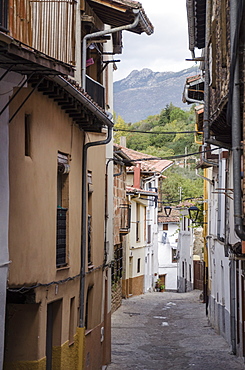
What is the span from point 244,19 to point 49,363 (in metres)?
6.83

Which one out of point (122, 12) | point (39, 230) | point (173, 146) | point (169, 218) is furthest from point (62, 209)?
point (173, 146)

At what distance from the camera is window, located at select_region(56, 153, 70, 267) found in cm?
1270

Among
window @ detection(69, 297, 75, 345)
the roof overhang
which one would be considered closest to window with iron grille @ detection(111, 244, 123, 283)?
the roof overhang

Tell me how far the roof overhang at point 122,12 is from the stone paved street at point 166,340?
8703mm

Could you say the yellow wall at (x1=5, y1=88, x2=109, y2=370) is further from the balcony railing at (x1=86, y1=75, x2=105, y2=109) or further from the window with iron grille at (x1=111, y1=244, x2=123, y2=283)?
the window with iron grille at (x1=111, y1=244, x2=123, y2=283)

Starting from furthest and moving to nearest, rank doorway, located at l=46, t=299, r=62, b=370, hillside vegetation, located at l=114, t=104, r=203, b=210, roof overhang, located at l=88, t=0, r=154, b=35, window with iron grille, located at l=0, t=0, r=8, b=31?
hillside vegetation, located at l=114, t=104, r=203, b=210
roof overhang, located at l=88, t=0, r=154, b=35
doorway, located at l=46, t=299, r=62, b=370
window with iron grille, located at l=0, t=0, r=8, b=31

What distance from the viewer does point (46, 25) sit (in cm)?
940

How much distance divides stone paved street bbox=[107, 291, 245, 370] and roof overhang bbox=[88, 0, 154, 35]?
8.70 meters

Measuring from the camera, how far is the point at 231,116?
1144cm

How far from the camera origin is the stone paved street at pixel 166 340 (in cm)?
1850

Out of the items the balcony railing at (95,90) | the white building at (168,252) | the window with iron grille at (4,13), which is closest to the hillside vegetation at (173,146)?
the white building at (168,252)

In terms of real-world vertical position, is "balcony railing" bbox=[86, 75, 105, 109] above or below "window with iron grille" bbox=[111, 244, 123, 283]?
above

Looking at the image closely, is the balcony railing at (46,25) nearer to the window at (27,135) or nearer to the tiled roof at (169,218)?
the window at (27,135)

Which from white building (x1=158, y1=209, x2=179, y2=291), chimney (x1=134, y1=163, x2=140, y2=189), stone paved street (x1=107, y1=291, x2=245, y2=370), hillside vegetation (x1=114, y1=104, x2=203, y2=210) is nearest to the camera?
stone paved street (x1=107, y1=291, x2=245, y2=370)
